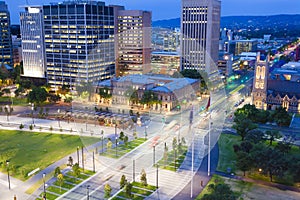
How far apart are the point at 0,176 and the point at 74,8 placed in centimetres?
5330

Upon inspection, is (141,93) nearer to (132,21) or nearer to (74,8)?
(74,8)

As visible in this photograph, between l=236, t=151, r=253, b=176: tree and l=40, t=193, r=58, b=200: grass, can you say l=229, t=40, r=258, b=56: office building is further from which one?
l=40, t=193, r=58, b=200: grass

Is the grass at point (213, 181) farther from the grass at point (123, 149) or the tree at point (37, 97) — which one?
the tree at point (37, 97)

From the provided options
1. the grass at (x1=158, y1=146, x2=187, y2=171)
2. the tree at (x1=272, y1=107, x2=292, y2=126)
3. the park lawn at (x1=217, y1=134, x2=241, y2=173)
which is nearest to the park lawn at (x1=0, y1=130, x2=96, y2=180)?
the grass at (x1=158, y1=146, x2=187, y2=171)

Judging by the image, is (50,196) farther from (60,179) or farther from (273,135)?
(273,135)

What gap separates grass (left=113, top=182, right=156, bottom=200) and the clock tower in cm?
4145

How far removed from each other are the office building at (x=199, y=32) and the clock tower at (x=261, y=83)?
2430 centimetres

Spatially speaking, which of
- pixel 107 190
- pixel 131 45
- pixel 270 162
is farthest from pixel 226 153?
pixel 131 45

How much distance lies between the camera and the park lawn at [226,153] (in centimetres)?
3756

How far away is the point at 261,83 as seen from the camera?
2552 inches

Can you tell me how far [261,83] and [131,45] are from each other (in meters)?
33.9

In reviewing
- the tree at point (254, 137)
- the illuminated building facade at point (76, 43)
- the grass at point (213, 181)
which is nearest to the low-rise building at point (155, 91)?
the illuminated building facade at point (76, 43)

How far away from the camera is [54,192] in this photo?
3167cm

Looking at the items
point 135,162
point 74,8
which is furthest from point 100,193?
point 74,8
